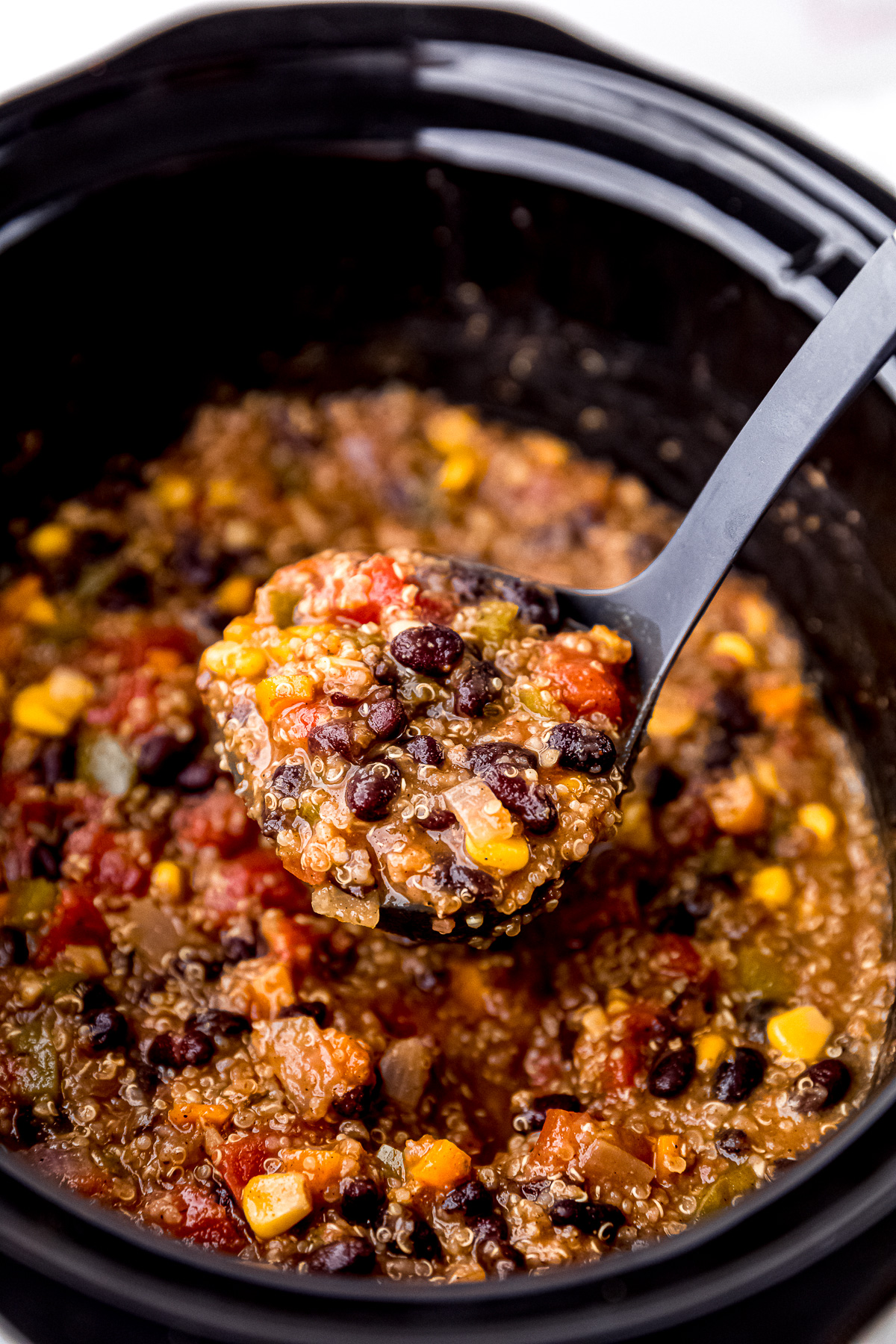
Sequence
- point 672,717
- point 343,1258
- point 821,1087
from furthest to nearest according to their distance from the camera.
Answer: point 672,717 → point 821,1087 → point 343,1258

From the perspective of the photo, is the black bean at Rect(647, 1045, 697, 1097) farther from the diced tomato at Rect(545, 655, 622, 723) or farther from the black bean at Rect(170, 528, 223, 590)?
the black bean at Rect(170, 528, 223, 590)

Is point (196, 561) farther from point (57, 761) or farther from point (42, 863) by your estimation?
point (42, 863)

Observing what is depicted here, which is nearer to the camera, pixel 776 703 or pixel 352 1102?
pixel 352 1102

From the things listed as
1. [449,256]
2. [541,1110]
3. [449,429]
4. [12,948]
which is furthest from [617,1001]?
[449,256]

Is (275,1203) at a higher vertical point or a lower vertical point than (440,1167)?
lower

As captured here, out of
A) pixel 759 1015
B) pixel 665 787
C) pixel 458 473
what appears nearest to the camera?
pixel 759 1015

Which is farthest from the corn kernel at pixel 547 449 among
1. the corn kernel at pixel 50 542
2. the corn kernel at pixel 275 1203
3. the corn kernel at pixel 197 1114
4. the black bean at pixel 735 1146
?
the corn kernel at pixel 275 1203

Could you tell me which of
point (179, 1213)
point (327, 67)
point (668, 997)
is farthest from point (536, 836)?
point (327, 67)

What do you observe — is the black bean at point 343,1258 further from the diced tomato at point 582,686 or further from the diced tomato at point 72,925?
the diced tomato at point 582,686

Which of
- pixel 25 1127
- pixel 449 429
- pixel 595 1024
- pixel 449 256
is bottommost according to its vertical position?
pixel 25 1127

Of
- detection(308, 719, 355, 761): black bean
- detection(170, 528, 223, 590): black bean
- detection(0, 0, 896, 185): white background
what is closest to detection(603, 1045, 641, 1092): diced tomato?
detection(308, 719, 355, 761): black bean
